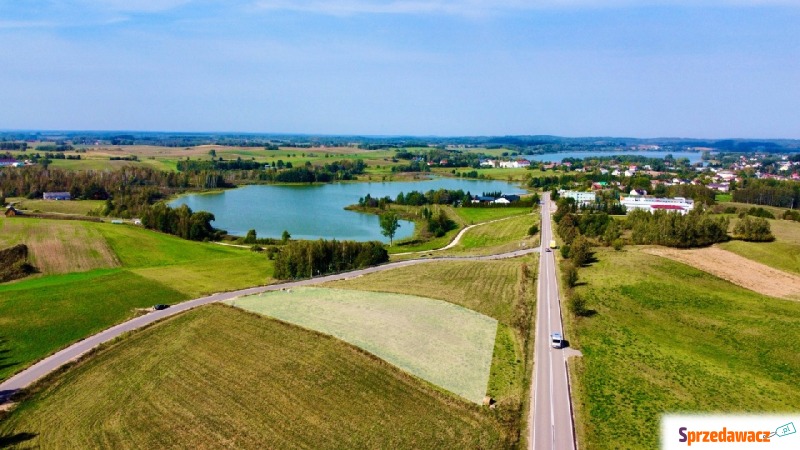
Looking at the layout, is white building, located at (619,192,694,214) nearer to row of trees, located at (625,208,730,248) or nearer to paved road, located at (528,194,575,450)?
row of trees, located at (625,208,730,248)

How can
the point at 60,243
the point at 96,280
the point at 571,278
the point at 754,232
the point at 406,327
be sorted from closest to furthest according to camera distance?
the point at 406,327 → the point at 571,278 → the point at 96,280 → the point at 754,232 → the point at 60,243

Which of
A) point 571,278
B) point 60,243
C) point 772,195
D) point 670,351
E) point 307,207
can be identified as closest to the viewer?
point 670,351

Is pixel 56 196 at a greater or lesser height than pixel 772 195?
lesser

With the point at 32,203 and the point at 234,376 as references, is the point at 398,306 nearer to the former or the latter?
the point at 234,376

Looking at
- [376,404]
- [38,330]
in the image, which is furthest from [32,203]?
[376,404]

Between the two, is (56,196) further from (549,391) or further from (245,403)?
(549,391)

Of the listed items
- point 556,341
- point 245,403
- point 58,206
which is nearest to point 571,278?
point 556,341

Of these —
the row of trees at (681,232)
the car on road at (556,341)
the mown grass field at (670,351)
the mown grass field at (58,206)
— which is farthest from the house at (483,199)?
the car on road at (556,341)
